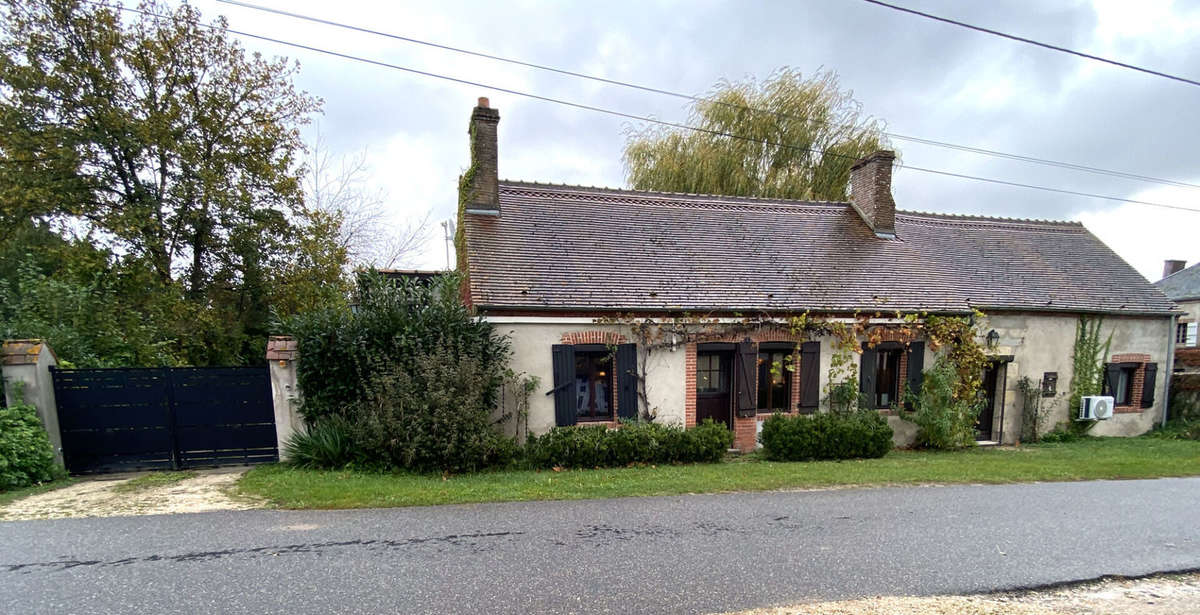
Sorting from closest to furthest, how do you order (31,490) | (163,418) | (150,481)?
(31,490)
(150,481)
(163,418)

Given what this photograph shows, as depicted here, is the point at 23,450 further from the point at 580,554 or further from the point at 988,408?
Answer: the point at 988,408

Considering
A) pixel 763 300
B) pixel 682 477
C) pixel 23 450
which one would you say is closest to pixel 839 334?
pixel 763 300

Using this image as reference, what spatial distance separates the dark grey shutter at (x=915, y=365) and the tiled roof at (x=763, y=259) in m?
0.86

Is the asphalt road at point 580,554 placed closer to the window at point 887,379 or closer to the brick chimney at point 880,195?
the window at point 887,379

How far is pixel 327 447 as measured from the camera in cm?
733

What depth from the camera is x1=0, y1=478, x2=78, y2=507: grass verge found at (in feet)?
19.2

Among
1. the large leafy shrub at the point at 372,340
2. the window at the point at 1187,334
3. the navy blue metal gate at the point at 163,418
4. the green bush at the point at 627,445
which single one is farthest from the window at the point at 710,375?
the window at the point at 1187,334

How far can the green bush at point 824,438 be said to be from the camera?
9086 millimetres

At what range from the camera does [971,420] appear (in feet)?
34.4

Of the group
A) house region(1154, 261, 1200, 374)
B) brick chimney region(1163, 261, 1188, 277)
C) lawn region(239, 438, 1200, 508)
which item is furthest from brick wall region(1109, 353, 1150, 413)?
brick chimney region(1163, 261, 1188, 277)

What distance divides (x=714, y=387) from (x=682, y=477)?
3.47 m

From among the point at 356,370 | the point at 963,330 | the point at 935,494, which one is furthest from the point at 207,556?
the point at 963,330

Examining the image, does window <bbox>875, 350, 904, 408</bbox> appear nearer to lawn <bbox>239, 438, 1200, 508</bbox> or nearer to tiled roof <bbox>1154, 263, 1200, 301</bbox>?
lawn <bbox>239, 438, 1200, 508</bbox>

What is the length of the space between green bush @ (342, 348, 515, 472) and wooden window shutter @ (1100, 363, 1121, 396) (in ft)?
50.6
